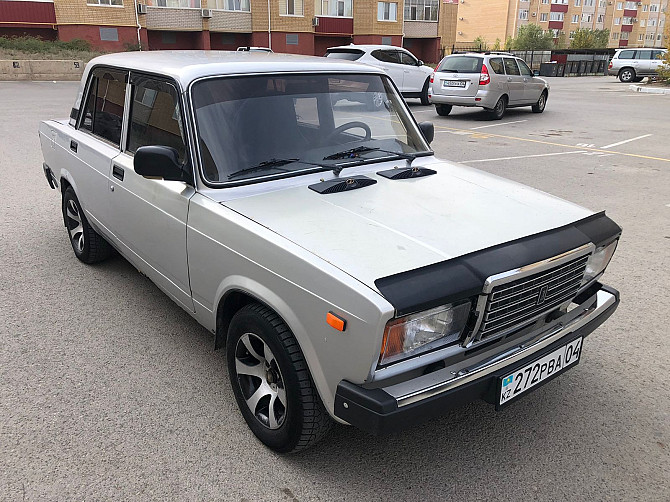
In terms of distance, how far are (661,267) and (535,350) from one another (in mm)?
3268

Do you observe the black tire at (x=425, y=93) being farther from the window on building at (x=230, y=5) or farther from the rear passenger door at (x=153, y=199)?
the window on building at (x=230, y=5)

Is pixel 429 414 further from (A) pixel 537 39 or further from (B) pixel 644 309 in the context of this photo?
(A) pixel 537 39

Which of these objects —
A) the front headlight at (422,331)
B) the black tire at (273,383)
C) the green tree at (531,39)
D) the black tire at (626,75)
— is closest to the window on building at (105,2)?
the black tire at (626,75)

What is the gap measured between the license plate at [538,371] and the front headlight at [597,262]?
0.41 meters

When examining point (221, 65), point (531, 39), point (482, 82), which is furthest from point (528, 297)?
point (531, 39)

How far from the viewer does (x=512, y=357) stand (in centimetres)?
253

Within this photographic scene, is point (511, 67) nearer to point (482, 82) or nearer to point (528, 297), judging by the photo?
point (482, 82)

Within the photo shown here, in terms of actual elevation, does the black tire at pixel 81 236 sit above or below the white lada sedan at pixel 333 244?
below

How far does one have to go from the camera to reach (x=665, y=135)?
13477mm

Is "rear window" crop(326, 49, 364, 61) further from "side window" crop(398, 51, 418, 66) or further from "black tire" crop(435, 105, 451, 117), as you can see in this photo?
"black tire" crop(435, 105, 451, 117)

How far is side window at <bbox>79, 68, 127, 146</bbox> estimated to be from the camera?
13.3 ft

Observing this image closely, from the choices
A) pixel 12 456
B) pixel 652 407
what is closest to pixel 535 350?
pixel 652 407

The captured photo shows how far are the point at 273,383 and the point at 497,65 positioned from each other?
14781mm

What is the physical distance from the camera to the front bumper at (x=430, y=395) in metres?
2.18
